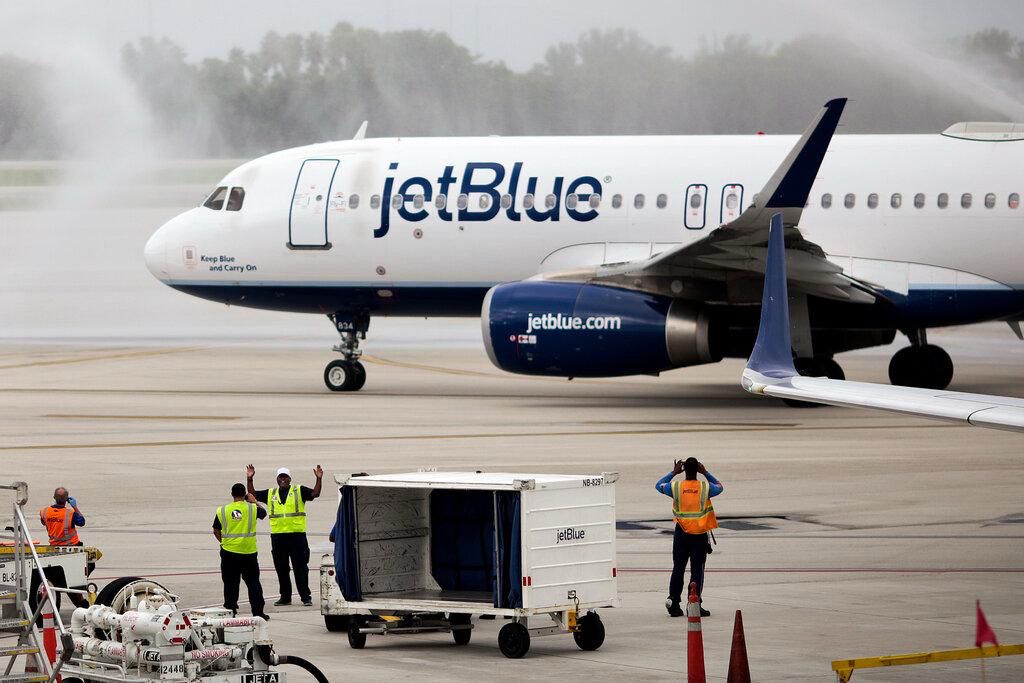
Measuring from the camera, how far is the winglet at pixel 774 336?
14.4 meters

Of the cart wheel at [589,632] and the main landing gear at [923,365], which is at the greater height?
the main landing gear at [923,365]

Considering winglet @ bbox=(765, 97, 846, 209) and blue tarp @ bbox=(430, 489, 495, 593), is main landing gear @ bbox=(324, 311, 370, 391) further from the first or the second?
blue tarp @ bbox=(430, 489, 495, 593)

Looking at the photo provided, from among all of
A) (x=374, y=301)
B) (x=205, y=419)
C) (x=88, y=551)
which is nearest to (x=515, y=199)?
(x=374, y=301)

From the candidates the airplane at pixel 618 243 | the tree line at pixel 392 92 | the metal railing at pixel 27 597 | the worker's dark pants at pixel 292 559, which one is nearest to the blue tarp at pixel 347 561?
the worker's dark pants at pixel 292 559

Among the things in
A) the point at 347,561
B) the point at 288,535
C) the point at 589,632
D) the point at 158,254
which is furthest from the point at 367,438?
the point at 589,632

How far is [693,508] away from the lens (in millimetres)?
14375

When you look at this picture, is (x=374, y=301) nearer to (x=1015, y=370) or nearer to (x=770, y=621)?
(x=1015, y=370)

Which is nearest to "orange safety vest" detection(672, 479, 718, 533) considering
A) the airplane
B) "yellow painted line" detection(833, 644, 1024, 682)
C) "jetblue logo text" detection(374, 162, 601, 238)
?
"yellow painted line" detection(833, 644, 1024, 682)

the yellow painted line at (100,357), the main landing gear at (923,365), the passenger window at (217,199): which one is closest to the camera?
the main landing gear at (923,365)

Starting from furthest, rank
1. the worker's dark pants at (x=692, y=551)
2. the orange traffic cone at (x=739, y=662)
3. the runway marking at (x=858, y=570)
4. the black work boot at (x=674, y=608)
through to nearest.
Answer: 1. the runway marking at (x=858, y=570)
2. the worker's dark pants at (x=692, y=551)
3. the black work boot at (x=674, y=608)
4. the orange traffic cone at (x=739, y=662)

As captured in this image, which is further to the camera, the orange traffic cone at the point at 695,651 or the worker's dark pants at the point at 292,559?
the worker's dark pants at the point at 292,559

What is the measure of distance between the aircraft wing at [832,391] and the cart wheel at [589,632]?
224cm

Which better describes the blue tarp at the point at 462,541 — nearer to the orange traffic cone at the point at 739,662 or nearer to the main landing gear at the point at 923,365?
the orange traffic cone at the point at 739,662

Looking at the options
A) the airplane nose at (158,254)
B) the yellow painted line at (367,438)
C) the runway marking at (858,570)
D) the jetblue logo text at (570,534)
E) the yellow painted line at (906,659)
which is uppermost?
the airplane nose at (158,254)
